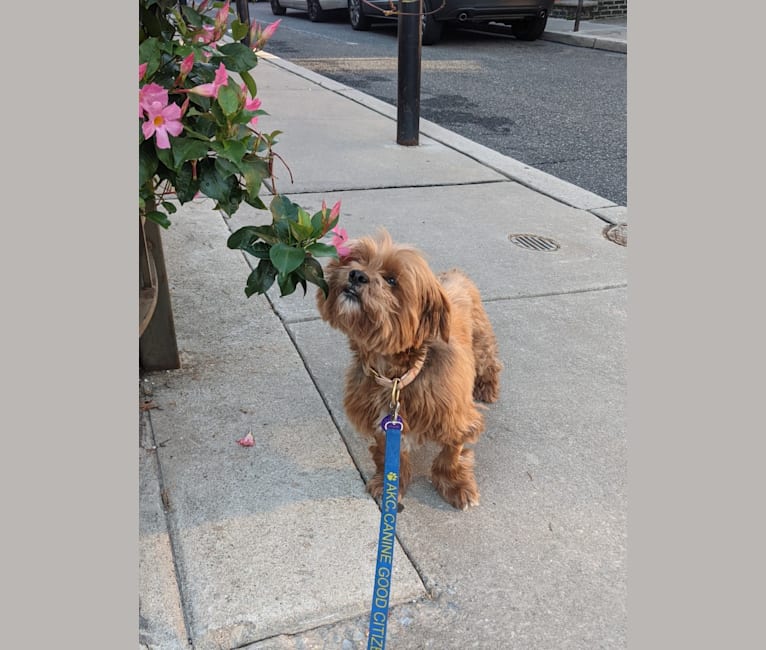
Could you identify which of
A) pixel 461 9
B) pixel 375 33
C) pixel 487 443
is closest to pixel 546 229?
Result: pixel 487 443

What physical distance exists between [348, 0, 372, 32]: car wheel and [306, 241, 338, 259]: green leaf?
18048mm

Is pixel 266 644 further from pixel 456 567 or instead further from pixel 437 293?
pixel 437 293

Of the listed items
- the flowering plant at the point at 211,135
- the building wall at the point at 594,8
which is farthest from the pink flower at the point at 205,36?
the building wall at the point at 594,8

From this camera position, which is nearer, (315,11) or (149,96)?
(149,96)

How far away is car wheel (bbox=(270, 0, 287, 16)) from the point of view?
23450 millimetres

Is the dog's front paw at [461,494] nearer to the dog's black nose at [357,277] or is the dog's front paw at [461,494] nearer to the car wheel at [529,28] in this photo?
the dog's black nose at [357,277]

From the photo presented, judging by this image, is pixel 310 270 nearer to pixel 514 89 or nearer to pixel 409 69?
pixel 409 69

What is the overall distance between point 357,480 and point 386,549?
3.08 feet

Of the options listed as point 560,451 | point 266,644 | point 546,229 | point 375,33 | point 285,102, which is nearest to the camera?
point 266,644

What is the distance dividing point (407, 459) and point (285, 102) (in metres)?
7.82

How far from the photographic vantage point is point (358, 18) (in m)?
18.9

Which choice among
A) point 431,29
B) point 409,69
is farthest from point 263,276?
point 431,29

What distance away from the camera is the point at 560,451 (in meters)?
3.24

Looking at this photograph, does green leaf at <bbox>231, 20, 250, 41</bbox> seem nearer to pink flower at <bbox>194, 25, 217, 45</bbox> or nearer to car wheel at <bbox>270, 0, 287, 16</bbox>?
pink flower at <bbox>194, 25, 217, 45</bbox>
